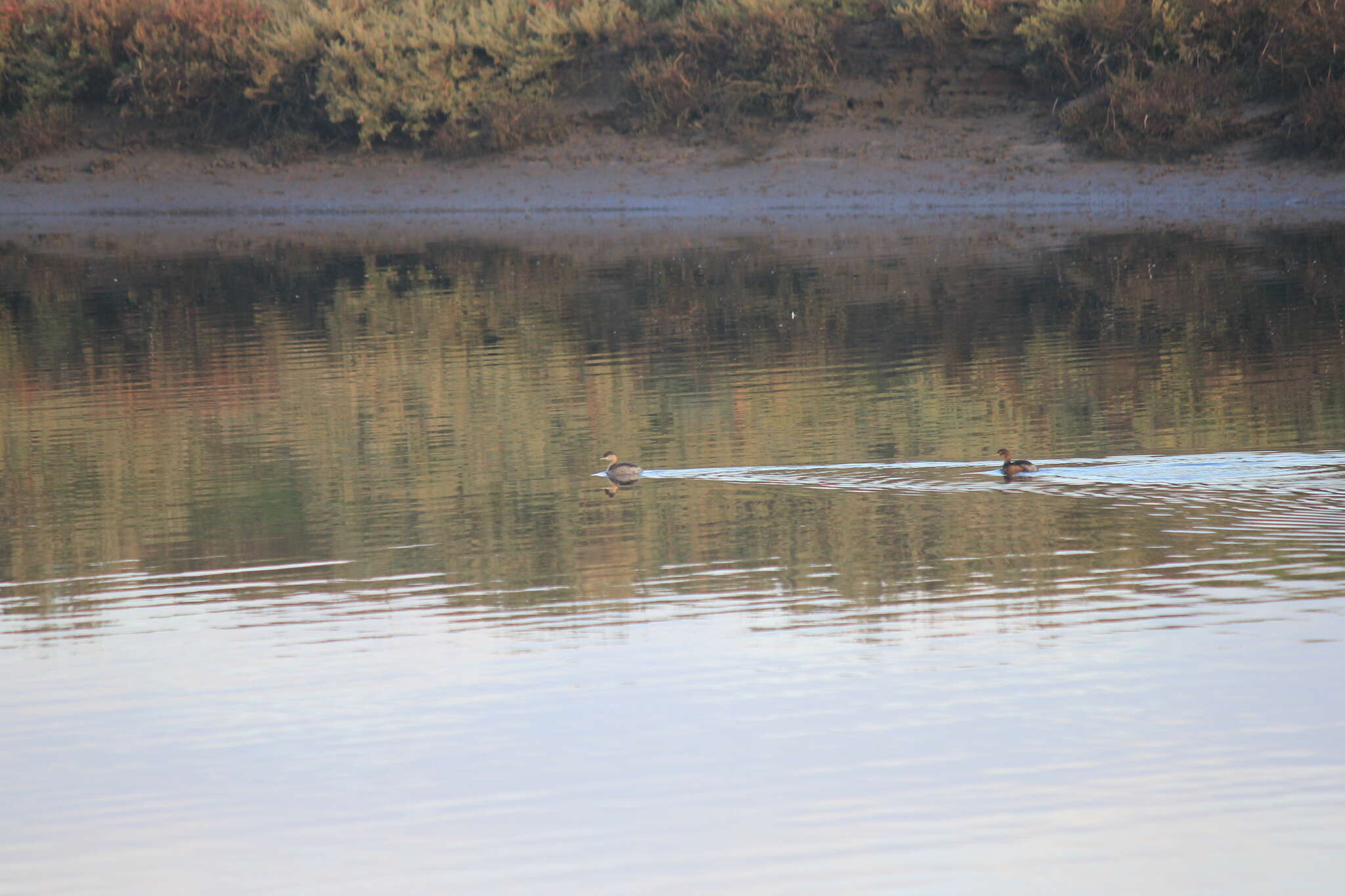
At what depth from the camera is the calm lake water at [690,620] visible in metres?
6.25

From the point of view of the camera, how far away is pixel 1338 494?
10.8 m

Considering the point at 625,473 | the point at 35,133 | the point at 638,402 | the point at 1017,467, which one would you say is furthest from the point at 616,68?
the point at 1017,467

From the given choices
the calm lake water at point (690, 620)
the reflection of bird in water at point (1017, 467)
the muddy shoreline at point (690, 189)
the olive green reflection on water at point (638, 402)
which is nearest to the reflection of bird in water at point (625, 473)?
the olive green reflection on water at point (638, 402)

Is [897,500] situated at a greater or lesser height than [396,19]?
lesser

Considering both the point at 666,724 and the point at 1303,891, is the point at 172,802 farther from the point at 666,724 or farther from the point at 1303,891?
the point at 1303,891

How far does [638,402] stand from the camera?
15.9 metres

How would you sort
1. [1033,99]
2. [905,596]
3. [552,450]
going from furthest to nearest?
1. [1033,99]
2. [552,450]
3. [905,596]

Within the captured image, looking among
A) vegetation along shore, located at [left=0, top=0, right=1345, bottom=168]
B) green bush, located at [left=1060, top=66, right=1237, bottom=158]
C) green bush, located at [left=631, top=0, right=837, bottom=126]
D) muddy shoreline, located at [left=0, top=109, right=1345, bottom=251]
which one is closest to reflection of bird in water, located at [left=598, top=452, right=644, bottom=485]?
muddy shoreline, located at [left=0, top=109, right=1345, bottom=251]

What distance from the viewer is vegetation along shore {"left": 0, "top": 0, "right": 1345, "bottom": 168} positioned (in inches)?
1372

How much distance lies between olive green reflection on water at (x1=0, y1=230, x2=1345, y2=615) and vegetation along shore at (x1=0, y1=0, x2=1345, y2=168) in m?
7.65

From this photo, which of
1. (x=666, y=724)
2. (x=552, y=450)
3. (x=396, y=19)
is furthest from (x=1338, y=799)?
(x=396, y=19)

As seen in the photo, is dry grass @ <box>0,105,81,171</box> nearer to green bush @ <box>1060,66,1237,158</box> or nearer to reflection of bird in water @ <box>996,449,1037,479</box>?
green bush @ <box>1060,66,1237,158</box>

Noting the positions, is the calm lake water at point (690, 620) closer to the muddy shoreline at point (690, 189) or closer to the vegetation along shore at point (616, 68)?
the muddy shoreline at point (690, 189)

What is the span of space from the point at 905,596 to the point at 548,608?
5.62 ft
